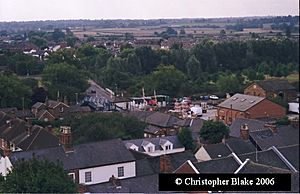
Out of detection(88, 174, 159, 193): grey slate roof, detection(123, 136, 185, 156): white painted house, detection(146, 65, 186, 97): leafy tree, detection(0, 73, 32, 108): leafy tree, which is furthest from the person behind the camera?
detection(146, 65, 186, 97): leafy tree

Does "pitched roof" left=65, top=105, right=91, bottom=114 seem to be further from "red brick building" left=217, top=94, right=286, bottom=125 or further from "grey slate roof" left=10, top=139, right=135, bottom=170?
"grey slate roof" left=10, top=139, right=135, bottom=170

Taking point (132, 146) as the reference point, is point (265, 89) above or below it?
above

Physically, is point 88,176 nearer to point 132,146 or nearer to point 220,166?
point 132,146

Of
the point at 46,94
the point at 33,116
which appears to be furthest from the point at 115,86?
the point at 33,116

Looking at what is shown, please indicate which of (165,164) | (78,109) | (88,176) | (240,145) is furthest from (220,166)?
(78,109)

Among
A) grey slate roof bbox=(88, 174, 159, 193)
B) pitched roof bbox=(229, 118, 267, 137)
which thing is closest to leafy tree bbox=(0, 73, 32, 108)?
pitched roof bbox=(229, 118, 267, 137)

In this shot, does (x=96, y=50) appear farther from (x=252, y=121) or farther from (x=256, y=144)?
(x=256, y=144)
